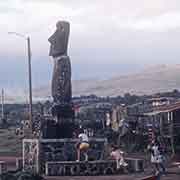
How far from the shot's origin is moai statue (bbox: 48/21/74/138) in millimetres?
31906

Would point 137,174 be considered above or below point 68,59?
below

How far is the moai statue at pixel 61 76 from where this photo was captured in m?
31.9

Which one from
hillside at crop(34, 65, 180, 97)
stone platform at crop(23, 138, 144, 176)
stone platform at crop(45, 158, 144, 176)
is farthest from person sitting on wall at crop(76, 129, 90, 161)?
hillside at crop(34, 65, 180, 97)

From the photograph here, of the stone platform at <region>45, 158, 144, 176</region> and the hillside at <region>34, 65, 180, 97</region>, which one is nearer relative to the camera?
the stone platform at <region>45, 158, 144, 176</region>

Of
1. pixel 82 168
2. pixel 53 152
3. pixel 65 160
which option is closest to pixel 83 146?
pixel 82 168

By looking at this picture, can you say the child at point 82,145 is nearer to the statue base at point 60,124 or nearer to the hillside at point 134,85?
the statue base at point 60,124

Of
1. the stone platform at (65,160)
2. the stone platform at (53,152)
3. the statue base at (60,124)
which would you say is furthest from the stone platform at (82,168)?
the statue base at (60,124)

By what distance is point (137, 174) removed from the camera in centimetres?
2931

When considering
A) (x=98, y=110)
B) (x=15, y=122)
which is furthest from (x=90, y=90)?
(x=98, y=110)

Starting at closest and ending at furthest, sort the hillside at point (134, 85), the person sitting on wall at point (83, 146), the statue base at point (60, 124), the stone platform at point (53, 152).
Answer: the person sitting on wall at point (83, 146)
the stone platform at point (53, 152)
the statue base at point (60, 124)
the hillside at point (134, 85)

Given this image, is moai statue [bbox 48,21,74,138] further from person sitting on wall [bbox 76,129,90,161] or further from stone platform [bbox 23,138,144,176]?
person sitting on wall [bbox 76,129,90,161]

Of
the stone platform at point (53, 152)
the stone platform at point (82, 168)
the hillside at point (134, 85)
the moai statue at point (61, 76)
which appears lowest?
the stone platform at point (82, 168)

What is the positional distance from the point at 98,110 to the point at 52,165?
36.2 meters

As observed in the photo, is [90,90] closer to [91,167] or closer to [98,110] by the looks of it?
[98,110]
